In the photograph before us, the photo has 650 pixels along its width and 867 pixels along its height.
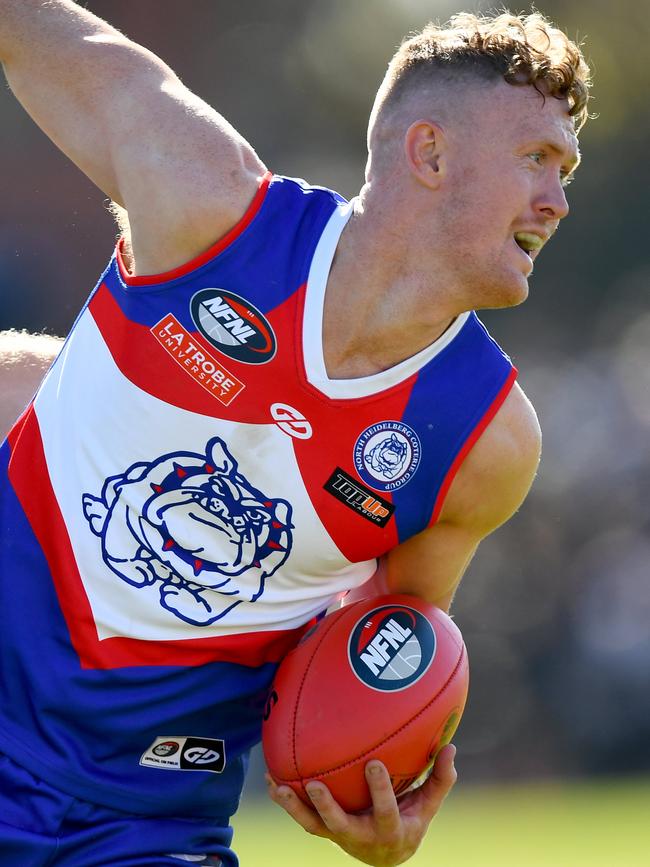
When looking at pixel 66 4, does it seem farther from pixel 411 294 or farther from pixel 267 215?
pixel 411 294

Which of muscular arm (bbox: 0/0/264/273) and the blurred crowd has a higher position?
Result: muscular arm (bbox: 0/0/264/273)

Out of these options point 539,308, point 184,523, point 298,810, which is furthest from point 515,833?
point 539,308

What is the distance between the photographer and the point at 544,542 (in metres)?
11.2

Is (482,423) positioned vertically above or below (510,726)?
above

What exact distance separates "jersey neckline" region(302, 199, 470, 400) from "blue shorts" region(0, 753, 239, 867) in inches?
47.9

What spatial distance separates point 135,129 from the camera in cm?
311

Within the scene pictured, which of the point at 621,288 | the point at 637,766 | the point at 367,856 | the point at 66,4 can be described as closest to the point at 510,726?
the point at 637,766

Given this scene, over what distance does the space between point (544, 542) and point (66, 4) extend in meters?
8.60

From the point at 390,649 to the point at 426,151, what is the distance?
4.25 feet

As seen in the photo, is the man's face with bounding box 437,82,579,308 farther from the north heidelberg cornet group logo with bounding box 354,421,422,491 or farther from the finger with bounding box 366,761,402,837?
the finger with bounding box 366,761,402,837

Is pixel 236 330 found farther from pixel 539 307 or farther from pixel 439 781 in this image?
pixel 539 307

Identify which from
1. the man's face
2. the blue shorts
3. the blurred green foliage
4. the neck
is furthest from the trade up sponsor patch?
the blurred green foliage

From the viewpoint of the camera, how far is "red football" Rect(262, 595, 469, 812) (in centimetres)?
311

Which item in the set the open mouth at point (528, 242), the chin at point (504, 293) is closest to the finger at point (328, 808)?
the chin at point (504, 293)
